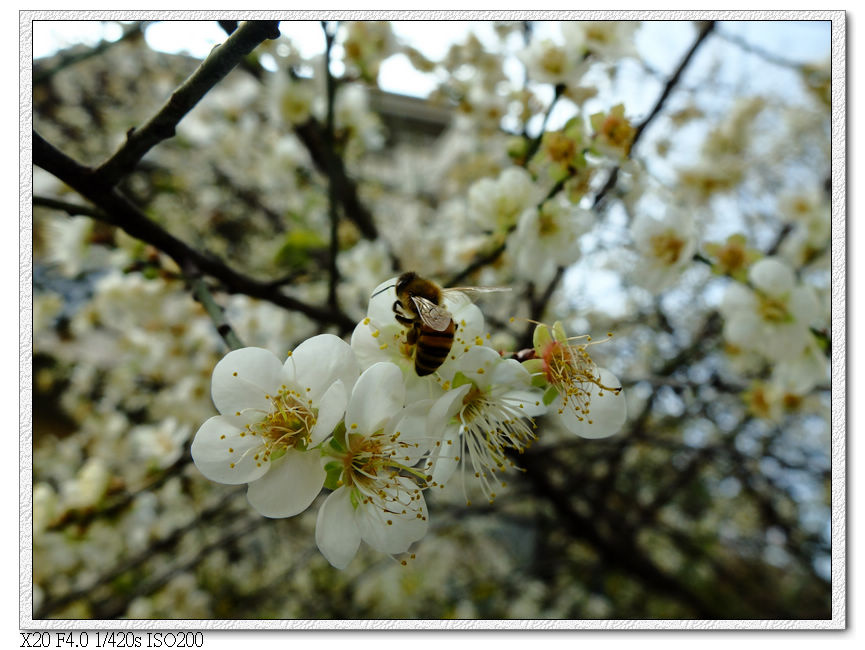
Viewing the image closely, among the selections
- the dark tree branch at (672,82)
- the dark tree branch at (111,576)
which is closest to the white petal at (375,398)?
the dark tree branch at (672,82)

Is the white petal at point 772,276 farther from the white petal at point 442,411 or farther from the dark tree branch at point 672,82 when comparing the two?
the white petal at point 442,411

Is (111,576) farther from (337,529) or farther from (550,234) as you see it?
(550,234)

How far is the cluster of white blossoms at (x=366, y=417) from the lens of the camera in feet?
1.55

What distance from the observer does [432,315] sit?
475mm

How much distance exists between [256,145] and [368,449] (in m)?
2.08

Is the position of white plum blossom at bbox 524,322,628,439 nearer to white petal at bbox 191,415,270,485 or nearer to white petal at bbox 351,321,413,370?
white petal at bbox 351,321,413,370

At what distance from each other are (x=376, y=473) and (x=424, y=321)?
142mm

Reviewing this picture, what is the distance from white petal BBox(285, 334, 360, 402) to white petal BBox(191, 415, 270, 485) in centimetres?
7

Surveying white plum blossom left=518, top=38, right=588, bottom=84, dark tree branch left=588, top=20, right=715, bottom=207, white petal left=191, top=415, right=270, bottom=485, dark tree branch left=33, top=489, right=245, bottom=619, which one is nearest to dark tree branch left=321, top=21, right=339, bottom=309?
white plum blossom left=518, top=38, right=588, bottom=84

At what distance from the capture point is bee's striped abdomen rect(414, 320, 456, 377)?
464mm

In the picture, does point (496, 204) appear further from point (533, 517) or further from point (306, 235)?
point (533, 517)

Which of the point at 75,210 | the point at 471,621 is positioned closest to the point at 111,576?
the point at 471,621

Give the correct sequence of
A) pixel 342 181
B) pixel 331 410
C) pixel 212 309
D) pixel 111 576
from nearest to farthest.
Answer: pixel 331 410, pixel 212 309, pixel 111 576, pixel 342 181
